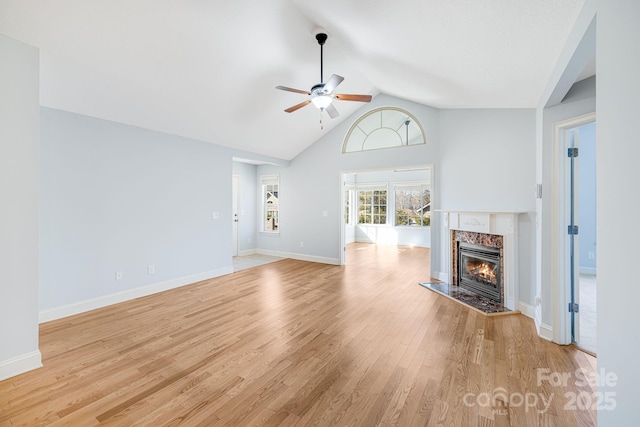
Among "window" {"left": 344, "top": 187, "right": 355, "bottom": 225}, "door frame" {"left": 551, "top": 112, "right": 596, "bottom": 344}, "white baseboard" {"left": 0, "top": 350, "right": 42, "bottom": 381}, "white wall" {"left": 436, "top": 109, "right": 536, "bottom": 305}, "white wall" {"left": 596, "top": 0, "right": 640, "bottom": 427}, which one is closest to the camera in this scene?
"white wall" {"left": 596, "top": 0, "right": 640, "bottom": 427}

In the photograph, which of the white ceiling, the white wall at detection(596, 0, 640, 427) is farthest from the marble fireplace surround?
A: the white wall at detection(596, 0, 640, 427)

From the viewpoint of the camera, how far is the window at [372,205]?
9.50m

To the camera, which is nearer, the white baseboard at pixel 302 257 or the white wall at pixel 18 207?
the white wall at pixel 18 207

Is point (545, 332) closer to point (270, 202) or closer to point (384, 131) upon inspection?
point (384, 131)

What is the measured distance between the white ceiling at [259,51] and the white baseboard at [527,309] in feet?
8.22

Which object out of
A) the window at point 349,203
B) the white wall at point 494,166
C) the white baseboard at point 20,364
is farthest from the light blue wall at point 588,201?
the white baseboard at point 20,364

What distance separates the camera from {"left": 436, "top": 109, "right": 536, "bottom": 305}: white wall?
10.9ft

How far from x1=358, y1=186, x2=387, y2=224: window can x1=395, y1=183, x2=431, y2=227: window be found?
50cm

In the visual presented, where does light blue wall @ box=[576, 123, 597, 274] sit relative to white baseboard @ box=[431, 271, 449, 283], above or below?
above

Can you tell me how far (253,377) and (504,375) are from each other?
6.53ft

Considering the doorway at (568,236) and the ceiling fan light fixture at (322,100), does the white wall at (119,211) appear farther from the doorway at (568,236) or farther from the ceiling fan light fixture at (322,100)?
the doorway at (568,236)

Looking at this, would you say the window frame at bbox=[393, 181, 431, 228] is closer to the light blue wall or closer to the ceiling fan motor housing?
the light blue wall

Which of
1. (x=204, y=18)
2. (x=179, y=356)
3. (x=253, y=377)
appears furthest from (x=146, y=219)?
(x=253, y=377)

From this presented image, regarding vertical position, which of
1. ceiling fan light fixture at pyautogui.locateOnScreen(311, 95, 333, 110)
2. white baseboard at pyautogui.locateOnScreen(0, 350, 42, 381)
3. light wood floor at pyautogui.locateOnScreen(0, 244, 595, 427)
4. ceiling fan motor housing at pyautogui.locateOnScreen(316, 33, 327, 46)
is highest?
ceiling fan motor housing at pyautogui.locateOnScreen(316, 33, 327, 46)
